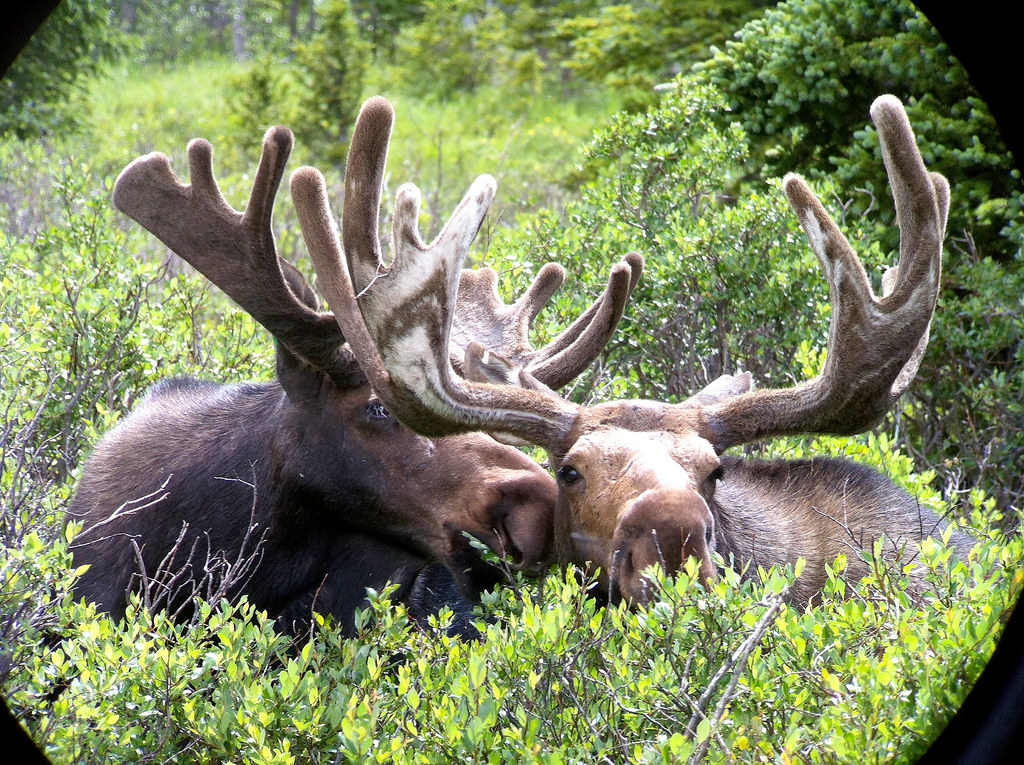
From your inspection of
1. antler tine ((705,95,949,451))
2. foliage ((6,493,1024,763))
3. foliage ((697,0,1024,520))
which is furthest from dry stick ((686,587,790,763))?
foliage ((697,0,1024,520))

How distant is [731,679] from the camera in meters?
2.46

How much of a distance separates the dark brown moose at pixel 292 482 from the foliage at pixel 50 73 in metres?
10.8

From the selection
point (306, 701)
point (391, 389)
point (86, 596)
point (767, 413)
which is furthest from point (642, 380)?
point (306, 701)

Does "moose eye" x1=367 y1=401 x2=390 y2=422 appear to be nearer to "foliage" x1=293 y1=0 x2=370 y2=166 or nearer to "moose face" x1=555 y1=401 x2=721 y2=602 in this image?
"moose face" x1=555 y1=401 x2=721 y2=602

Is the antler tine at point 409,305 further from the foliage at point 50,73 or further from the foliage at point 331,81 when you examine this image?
the foliage at point 50,73

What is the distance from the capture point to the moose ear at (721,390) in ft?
12.0

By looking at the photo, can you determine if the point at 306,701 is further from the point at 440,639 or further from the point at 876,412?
the point at 876,412

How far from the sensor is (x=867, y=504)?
4066 mm

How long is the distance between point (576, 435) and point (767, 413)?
658mm

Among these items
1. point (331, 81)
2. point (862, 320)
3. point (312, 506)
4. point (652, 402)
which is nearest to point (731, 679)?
point (652, 402)

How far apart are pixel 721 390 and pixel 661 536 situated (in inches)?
41.7

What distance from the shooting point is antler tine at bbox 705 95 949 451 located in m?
3.16

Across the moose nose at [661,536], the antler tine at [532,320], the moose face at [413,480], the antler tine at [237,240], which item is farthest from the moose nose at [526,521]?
the antler tine at [237,240]

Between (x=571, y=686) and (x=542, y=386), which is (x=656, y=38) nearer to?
(x=542, y=386)
